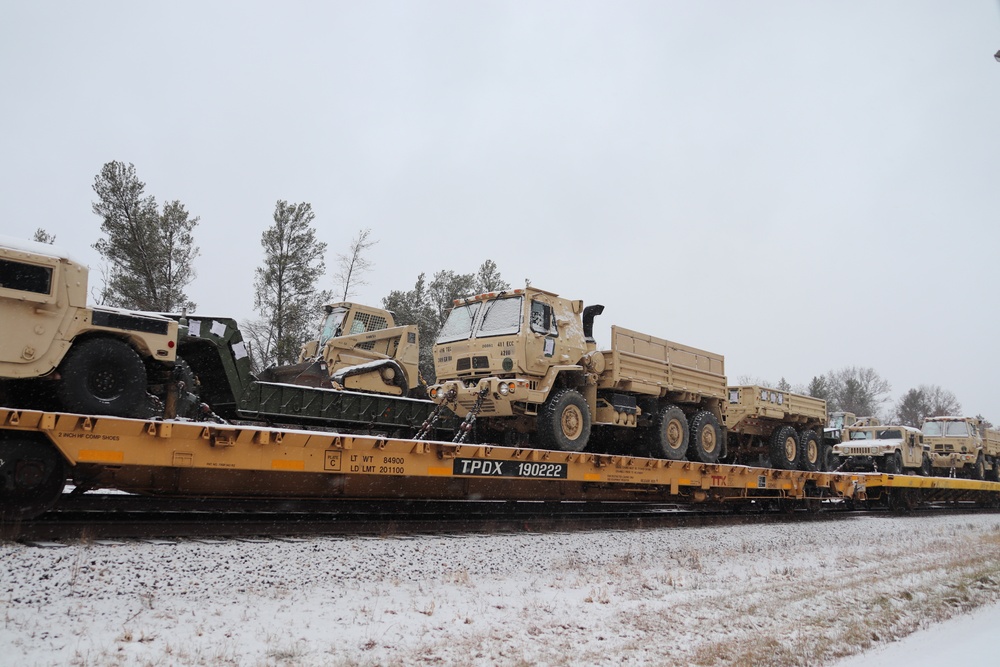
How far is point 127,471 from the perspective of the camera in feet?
21.8

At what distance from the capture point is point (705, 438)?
13.2 m

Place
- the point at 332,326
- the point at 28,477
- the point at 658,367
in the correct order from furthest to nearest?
1. the point at 332,326
2. the point at 658,367
3. the point at 28,477

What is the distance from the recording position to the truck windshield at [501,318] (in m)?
10.7

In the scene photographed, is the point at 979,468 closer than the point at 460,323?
No

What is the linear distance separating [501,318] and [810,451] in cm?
984

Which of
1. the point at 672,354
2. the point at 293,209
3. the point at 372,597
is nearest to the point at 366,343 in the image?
the point at 672,354

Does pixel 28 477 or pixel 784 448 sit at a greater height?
pixel 784 448

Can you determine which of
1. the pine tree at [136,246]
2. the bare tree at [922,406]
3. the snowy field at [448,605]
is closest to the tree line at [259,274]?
the pine tree at [136,246]

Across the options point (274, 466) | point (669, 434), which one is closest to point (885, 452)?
point (669, 434)

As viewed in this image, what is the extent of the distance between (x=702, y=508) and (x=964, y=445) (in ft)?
55.1

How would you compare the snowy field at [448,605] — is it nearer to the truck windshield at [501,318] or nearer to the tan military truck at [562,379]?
the tan military truck at [562,379]

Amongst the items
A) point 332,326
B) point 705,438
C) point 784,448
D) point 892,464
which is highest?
point 332,326

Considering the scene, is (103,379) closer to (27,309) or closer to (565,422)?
(27,309)

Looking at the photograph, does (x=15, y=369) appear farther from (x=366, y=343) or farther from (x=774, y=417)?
(x=774, y=417)
